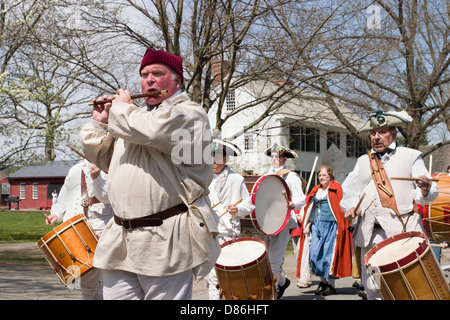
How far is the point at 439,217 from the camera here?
8.49 m

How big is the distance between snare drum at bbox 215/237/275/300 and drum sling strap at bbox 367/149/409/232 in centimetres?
147

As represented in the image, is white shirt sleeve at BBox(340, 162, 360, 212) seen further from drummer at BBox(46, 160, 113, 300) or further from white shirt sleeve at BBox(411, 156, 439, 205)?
drummer at BBox(46, 160, 113, 300)

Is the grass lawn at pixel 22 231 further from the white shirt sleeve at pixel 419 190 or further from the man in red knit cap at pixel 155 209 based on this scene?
the man in red knit cap at pixel 155 209

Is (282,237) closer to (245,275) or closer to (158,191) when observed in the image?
(245,275)

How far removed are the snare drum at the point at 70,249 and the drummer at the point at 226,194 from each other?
213cm

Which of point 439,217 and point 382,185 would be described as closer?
point 382,185

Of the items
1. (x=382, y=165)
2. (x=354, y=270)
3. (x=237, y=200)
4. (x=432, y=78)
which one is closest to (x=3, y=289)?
(x=237, y=200)

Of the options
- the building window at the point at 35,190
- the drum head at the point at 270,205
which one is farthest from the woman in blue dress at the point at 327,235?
the building window at the point at 35,190

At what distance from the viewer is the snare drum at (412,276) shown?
205 inches

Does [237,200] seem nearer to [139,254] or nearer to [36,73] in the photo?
[139,254]

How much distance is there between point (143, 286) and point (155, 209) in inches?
18.8

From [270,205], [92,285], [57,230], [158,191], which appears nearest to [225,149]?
[270,205]
